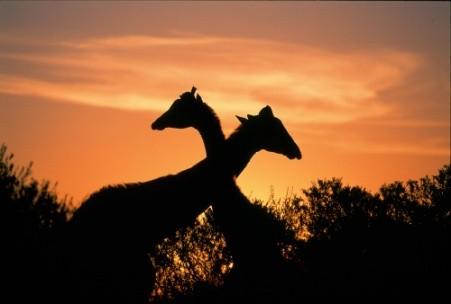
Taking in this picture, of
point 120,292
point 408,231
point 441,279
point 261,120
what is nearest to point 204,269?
point 408,231

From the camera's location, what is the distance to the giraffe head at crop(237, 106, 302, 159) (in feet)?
39.2

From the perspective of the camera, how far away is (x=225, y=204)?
33.8 ft

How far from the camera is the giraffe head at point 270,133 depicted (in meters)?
12.0

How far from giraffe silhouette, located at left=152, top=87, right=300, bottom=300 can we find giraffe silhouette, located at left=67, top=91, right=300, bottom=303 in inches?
34.9

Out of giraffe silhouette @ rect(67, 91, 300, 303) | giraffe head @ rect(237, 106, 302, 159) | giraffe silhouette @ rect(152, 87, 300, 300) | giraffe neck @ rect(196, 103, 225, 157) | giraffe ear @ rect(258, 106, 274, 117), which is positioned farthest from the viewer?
giraffe ear @ rect(258, 106, 274, 117)

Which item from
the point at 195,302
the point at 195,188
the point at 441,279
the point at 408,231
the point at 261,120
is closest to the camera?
the point at 195,188

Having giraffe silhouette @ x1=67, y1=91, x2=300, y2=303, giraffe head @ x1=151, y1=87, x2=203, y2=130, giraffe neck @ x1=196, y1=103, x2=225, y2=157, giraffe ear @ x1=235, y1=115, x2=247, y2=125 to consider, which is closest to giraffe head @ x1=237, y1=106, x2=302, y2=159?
giraffe ear @ x1=235, y1=115, x2=247, y2=125

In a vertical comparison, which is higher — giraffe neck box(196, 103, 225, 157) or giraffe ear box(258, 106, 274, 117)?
giraffe ear box(258, 106, 274, 117)

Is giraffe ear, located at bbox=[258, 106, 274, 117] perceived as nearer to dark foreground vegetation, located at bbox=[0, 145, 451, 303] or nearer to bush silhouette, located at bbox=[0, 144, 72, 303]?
dark foreground vegetation, located at bbox=[0, 145, 451, 303]

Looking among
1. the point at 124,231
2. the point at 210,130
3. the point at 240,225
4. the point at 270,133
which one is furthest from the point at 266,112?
the point at 124,231

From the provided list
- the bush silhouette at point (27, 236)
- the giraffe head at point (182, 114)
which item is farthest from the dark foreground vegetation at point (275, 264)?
the giraffe head at point (182, 114)

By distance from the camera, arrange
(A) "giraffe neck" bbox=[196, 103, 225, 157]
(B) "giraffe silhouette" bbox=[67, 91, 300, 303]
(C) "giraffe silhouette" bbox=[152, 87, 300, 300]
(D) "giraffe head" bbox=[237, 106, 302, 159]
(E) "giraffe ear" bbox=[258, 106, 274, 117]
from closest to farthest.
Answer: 1. (B) "giraffe silhouette" bbox=[67, 91, 300, 303]
2. (C) "giraffe silhouette" bbox=[152, 87, 300, 300]
3. (A) "giraffe neck" bbox=[196, 103, 225, 157]
4. (D) "giraffe head" bbox=[237, 106, 302, 159]
5. (E) "giraffe ear" bbox=[258, 106, 274, 117]

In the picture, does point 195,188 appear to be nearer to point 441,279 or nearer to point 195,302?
point 195,302

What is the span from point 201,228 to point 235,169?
1781cm
